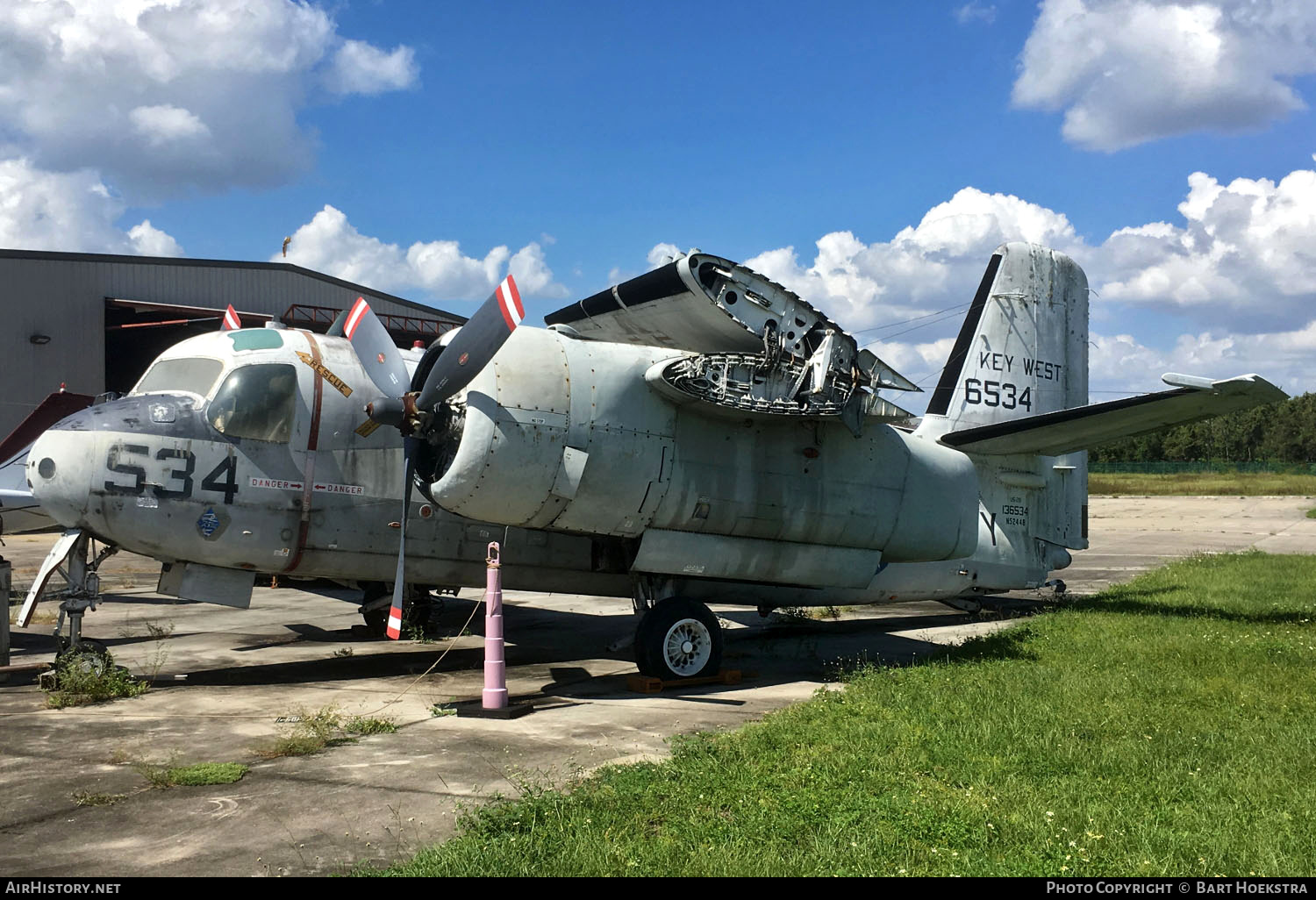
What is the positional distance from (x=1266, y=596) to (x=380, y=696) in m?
15.3

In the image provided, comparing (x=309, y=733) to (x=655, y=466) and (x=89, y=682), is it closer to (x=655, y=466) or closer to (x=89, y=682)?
(x=89, y=682)

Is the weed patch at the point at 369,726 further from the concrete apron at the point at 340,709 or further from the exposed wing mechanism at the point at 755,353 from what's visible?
the exposed wing mechanism at the point at 755,353

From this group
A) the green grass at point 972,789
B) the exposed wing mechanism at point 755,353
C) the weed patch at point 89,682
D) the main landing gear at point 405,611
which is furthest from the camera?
the main landing gear at point 405,611

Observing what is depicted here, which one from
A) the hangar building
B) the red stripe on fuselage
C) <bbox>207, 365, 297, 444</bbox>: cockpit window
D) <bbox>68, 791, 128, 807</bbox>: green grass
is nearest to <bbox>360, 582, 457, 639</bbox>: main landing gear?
the red stripe on fuselage

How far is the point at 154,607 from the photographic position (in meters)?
17.6

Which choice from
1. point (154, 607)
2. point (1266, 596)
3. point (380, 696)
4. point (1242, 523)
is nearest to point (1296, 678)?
point (1266, 596)

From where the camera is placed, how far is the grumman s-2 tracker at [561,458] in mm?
9977

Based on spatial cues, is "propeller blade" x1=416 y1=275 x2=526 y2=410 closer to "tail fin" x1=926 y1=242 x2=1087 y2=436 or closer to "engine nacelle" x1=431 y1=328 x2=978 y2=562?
"engine nacelle" x1=431 y1=328 x2=978 y2=562

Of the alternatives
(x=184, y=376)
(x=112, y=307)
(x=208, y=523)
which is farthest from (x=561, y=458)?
(x=112, y=307)

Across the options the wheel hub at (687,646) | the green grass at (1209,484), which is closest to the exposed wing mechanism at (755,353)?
the wheel hub at (687,646)

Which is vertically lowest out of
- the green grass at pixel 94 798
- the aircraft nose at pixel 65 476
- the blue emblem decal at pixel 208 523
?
the green grass at pixel 94 798

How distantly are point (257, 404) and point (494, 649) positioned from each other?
13.3ft

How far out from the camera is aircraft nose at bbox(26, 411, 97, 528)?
9648 millimetres

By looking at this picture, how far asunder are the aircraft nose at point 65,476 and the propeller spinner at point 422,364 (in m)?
2.87
